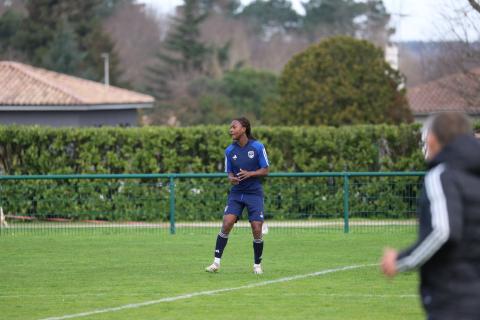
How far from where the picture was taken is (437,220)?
5.77 meters

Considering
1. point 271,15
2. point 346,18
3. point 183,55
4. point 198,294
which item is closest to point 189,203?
point 198,294

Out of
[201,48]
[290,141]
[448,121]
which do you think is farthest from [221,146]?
[201,48]

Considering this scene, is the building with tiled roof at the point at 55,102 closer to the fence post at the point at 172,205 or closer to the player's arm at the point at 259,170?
the fence post at the point at 172,205

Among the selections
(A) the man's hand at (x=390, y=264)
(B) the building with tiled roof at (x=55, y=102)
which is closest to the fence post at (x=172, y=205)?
(A) the man's hand at (x=390, y=264)

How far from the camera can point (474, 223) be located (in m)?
5.83

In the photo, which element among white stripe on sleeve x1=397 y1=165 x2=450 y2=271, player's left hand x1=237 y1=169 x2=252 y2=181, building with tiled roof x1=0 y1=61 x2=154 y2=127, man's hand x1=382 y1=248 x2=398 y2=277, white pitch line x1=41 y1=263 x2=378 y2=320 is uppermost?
building with tiled roof x1=0 y1=61 x2=154 y2=127

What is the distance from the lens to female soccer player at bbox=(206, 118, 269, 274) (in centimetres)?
1352

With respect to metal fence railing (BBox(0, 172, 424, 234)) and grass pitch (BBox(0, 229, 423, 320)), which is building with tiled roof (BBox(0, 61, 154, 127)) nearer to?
metal fence railing (BBox(0, 172, 424, 234))

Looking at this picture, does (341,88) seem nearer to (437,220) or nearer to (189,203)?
(189,203)

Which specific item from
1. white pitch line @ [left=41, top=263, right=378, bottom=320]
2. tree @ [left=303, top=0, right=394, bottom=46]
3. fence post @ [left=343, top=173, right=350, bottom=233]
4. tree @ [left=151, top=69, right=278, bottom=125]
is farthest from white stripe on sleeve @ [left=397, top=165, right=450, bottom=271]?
tree @ [left=303, top=0, right=394, bottom=46]

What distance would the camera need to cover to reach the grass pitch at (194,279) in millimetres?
10586

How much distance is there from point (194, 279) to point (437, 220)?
7.79m

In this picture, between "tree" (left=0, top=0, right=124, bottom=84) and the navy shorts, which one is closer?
the navy shorts

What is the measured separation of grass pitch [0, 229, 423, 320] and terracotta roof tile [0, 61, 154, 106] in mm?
17476
